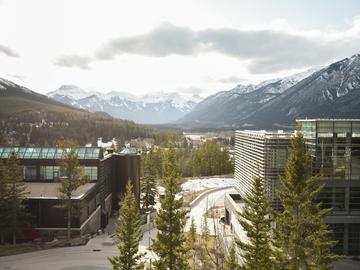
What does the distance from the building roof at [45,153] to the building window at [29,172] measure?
1888mm

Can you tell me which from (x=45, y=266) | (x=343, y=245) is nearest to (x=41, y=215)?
(x=45, y=266)

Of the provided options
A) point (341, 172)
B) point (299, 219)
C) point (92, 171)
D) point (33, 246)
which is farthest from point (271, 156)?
point (33, 246)

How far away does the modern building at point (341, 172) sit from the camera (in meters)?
46.0

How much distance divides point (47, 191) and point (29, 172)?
383 inches

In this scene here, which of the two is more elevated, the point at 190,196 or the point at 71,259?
the point at 71,259

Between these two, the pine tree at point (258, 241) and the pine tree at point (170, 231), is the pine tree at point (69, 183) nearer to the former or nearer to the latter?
the pine tree at point (170, 231)

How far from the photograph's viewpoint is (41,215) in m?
51.8

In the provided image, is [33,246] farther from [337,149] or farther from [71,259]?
[337,149]

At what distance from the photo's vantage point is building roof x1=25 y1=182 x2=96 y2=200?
53.1 m

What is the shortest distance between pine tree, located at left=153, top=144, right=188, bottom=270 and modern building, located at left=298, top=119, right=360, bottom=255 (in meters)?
20.3

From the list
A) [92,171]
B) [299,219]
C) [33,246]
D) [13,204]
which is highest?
[299,219]

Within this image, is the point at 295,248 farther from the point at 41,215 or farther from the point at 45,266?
the point at 41,215

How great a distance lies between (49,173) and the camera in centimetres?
6400

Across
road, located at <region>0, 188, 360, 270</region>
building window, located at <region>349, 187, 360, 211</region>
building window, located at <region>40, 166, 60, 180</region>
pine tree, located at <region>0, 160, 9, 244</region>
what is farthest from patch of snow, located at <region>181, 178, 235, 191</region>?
pine tree, located at <region>0, 160, 9, 244</region>
